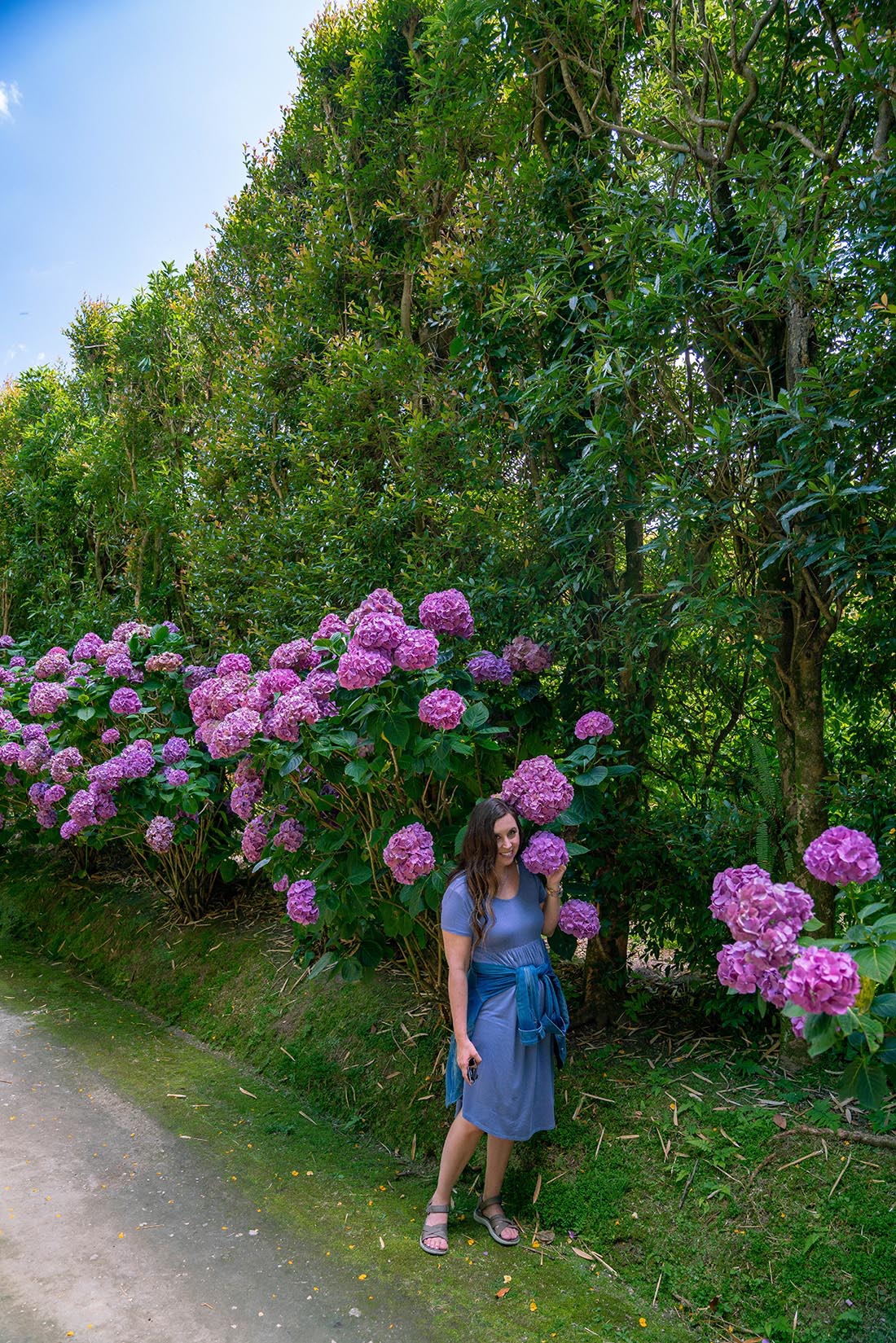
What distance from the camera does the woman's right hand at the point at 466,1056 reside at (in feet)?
8.03

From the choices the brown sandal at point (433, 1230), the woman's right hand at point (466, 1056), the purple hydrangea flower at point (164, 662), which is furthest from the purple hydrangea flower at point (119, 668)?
the brown sandal at point (433, 1230)

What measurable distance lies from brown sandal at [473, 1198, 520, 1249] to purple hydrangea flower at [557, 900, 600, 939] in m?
0.80

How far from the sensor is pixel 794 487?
7.78 feet

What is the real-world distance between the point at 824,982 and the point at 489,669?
5.77ft

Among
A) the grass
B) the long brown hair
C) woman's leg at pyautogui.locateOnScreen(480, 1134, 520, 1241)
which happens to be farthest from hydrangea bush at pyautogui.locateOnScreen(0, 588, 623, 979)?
woman's leg at pyautogui.locateOnScreen(480, 1134, 520, 1241)

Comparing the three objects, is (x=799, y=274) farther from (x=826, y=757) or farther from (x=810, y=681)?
(x=826, y=757)

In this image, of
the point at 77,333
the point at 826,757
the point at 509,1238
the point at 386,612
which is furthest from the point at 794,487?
the point at 77,333

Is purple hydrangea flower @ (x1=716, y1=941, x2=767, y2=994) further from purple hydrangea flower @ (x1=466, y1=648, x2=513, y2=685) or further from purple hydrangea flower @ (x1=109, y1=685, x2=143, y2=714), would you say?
purple hydrangea flower @ (x1=109, y1=685, x2=143, y2=714)

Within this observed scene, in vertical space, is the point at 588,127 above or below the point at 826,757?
above

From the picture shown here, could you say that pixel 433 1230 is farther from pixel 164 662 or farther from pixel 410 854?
pixel 164 662

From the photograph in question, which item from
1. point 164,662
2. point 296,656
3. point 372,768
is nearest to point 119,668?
point 164,662

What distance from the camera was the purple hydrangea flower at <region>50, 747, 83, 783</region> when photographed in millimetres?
4440

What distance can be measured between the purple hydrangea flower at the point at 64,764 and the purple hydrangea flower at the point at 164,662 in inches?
18.8

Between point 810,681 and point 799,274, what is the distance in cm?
119
